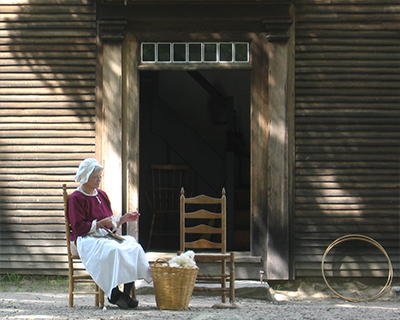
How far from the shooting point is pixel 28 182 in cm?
711

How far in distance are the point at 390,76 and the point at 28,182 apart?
14.4ft

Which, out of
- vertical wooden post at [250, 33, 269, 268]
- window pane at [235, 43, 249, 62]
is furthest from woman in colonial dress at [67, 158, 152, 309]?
window pane at [235, 43, 249, 62]

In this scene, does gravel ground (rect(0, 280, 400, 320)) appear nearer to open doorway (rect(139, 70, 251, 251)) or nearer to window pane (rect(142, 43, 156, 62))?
open doorway (rect(139, 70, 251, 251))

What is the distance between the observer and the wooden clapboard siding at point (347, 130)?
23.0 ft

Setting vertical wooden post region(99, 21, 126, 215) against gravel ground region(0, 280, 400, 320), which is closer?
gravel ground region(0, 280, 400, 320)

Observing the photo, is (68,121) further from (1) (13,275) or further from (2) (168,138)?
(2) (168,138)

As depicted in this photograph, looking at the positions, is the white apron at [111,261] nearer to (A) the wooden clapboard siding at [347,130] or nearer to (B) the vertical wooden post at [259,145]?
(B) the vertical wooden post at [259,145]

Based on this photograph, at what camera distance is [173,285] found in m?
5.19

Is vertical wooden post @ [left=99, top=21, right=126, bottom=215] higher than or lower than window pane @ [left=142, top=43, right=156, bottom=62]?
lower

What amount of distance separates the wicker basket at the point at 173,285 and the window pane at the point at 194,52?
2.75m

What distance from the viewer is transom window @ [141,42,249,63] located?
700 centimetres

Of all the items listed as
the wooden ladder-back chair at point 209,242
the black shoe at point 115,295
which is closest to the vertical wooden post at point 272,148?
the wooden ladder-back chair at point 209,242

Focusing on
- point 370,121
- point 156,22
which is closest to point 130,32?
point 156,22

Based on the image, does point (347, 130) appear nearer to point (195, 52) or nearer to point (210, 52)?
point (210, 52)
